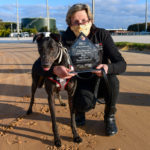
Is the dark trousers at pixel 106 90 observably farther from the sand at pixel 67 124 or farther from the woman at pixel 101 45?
the sand at pixel 67 124

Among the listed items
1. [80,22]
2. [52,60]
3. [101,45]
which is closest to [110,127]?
[101,45]

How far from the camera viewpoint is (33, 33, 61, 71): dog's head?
235 centimetres

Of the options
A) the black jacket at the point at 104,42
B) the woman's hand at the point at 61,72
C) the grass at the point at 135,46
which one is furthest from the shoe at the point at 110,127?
the grass at the point at 135,46

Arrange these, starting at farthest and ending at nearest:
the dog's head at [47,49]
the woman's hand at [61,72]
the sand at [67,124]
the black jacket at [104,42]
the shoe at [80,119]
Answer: the shoe at [80,119] < the black jacket at [104,42] < the sand at [67,124] < the woman's hand at [61,72] < the dog's head at [47,49]

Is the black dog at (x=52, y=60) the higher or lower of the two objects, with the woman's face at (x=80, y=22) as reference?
lower

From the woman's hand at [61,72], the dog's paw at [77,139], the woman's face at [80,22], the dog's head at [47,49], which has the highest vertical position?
the woman's face at [80,22]

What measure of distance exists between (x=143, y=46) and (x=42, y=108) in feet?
42.1

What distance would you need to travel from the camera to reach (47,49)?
2369mm

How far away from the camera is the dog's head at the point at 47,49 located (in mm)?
2352

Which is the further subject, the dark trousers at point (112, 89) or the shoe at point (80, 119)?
the shoe at point (80, 119)

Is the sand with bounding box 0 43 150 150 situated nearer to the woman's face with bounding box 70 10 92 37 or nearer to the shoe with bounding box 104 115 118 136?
the shoe with bounding box 104 115 118 136

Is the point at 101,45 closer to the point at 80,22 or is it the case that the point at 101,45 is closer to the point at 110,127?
the point at 80,22

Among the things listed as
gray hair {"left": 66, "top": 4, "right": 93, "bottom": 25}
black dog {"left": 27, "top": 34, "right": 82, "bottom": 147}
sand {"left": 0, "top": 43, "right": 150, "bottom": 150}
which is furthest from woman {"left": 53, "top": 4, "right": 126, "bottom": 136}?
black dog {"left": 27, "top": 34, "right": 82, "bottom": 147}

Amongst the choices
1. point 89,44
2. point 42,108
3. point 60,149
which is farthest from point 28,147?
point 89,44
